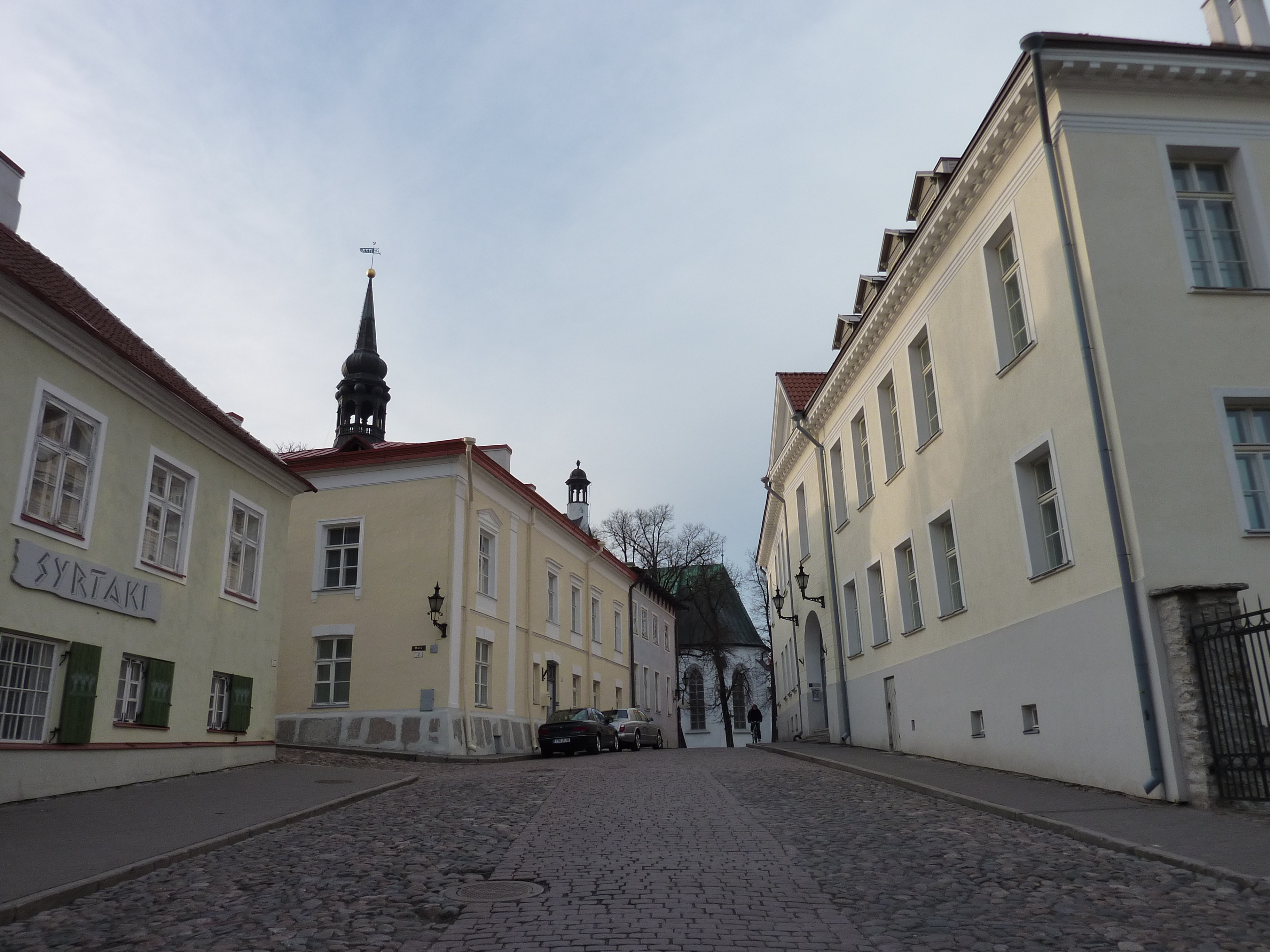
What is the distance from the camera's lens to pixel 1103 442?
38.7 feet

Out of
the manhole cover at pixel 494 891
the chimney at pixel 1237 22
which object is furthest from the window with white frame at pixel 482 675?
the chimney at pixel 1237 22

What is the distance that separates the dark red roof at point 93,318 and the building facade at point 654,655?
2720 cm

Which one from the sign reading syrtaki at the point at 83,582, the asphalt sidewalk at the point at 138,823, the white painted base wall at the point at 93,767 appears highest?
the sign reading syrtaki at the point at 83,582

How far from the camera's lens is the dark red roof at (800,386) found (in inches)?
1123

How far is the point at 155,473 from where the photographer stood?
51.5ft

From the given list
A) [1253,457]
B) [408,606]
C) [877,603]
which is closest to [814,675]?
[877,603]

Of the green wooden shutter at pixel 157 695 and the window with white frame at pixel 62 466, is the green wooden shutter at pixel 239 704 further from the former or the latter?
the window with white frame at pixel 62 466

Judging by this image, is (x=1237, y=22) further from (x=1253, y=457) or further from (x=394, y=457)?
(x=394, y=457)

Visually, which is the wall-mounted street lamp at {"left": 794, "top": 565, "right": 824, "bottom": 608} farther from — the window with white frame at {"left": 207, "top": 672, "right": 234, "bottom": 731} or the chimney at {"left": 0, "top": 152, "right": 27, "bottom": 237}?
the chimney at {"left": 0, "top": 152, "right": 27, "bottom": 237}

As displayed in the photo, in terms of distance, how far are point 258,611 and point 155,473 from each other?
4069mm

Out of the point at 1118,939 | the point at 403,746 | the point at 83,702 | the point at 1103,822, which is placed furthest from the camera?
the point at 403,746

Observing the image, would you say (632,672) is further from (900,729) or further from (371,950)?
(371,950)

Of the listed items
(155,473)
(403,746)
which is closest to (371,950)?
(155,473)

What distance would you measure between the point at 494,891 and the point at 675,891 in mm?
1280
